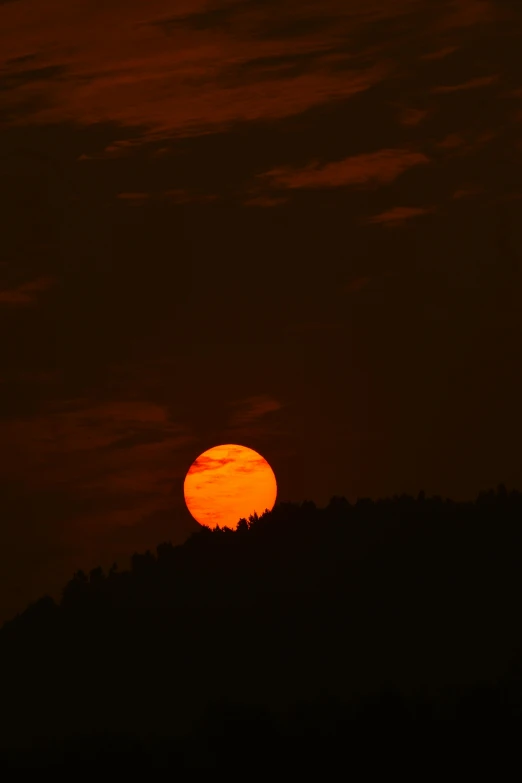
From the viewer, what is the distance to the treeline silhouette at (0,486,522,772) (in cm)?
4828

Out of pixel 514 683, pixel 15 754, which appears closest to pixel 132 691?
pixel 15 754

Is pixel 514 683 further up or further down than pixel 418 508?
further down

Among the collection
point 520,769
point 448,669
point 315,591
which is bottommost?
point 520,769

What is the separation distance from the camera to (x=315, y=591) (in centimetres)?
6066

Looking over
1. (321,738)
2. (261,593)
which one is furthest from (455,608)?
(321,738)

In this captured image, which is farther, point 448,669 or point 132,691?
point 132,691

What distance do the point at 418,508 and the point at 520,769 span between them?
19.0 m

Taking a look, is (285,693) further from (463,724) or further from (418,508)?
(418,508)

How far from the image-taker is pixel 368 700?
162 feet

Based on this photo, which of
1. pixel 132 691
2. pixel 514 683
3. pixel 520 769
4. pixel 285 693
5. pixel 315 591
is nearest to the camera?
pixel 520 769

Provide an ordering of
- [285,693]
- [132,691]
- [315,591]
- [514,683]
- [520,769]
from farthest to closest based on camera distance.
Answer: [315,591] < [132,691] < [285,693] < [514,683] < [520,769]

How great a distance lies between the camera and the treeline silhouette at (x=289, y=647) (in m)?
48.3

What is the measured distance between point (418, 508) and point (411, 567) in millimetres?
3514

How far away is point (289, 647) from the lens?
188 ft
